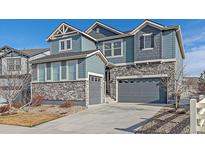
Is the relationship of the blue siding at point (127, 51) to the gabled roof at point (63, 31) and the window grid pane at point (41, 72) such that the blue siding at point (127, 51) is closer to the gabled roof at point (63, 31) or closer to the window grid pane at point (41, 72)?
the gabled roof at point (63, 31)

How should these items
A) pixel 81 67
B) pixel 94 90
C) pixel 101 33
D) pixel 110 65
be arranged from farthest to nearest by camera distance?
1. pixel 101 33
2. pixel 110 65
3. pixel 94 90
4. pixel 81 67

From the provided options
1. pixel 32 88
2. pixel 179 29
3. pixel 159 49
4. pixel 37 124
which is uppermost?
pixel 179 29

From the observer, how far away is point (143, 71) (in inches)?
656

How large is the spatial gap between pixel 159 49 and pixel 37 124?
1095cm

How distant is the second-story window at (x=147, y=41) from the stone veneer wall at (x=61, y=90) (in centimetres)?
605

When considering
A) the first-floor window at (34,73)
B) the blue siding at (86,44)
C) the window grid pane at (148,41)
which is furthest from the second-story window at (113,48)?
the first-floor window at (34,73)

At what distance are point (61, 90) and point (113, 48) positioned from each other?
6.27 metres

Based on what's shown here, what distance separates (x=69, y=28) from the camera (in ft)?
59.2

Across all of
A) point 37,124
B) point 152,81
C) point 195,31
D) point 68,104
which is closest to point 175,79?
point 152,81

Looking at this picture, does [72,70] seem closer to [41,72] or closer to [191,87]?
[41,72]

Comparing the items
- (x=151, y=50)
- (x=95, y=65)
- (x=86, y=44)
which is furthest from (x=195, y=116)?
(x=86, y=44)

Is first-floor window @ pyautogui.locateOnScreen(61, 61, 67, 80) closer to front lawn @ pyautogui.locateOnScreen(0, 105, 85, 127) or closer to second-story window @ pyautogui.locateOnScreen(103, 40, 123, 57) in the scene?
front lawn @ pyautogui.locateOnScreen(0, 105, 85, 127)

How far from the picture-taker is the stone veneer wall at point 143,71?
15.4 m
